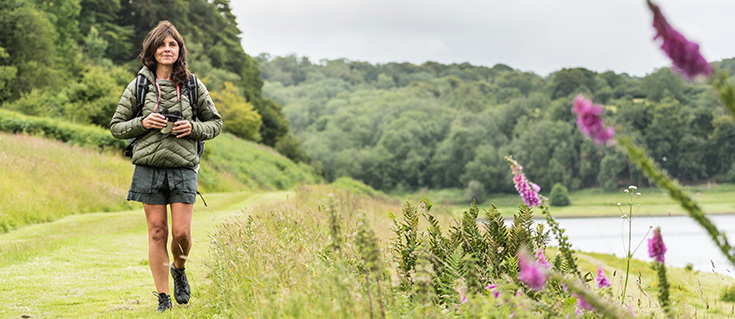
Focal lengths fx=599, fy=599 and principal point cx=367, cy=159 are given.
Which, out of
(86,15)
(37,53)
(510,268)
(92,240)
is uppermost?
(86,15)

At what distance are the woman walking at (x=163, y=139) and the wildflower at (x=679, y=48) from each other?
3.95 metres

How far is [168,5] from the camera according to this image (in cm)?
4472

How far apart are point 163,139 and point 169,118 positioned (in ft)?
0.63

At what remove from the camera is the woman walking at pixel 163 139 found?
4.86 metres

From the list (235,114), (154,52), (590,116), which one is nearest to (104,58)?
(235,114)

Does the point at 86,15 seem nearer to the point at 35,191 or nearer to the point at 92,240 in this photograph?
the point at 35,191

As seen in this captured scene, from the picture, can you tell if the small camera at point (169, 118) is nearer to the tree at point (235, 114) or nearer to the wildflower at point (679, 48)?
the wildflower at point (679, 48)

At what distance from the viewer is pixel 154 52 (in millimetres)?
5047

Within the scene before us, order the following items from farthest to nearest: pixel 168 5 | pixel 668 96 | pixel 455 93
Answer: pixel 455 93 → pixel 668 96 → pixel 168 5

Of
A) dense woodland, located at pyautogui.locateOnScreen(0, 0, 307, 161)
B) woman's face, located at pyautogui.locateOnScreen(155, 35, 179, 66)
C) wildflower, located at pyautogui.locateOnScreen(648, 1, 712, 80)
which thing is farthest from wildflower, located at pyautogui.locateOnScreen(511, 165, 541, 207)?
dense woodland, located at pyautogui.locateOnScreen(0, 0, 307, 161)

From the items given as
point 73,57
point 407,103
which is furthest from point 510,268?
point 407,103

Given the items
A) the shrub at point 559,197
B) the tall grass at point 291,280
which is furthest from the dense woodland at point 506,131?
the tall grass at point 291,280

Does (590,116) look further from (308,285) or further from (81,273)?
(81,273)

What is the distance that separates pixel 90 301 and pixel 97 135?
16.6 metres
